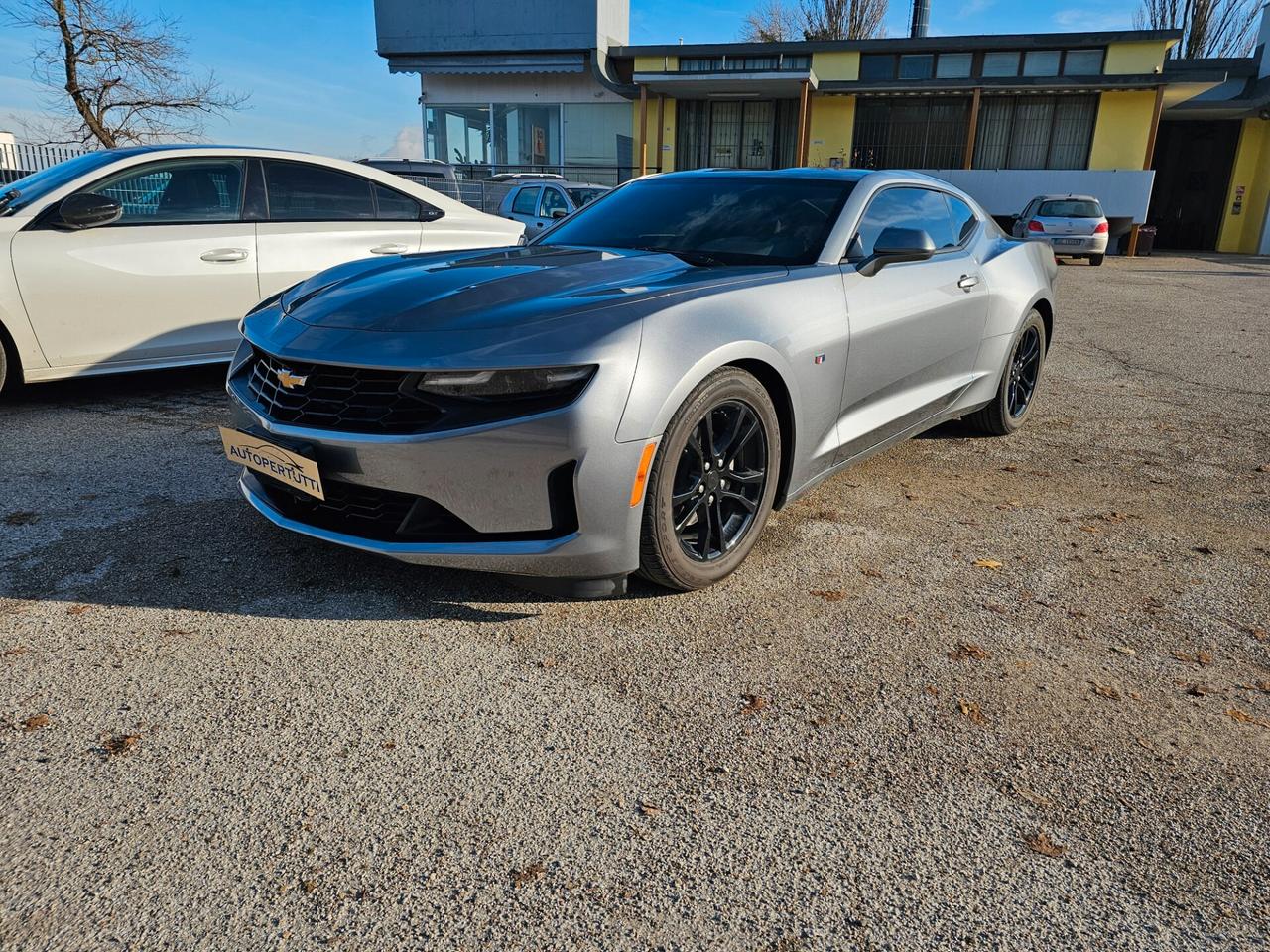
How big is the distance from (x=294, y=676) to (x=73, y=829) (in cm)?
68

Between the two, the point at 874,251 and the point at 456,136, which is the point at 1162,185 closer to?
the point at 456,136

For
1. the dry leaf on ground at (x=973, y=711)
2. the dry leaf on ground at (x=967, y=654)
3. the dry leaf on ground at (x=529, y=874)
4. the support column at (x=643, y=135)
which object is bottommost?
the dry leaf on ground at (x=967, y=654)

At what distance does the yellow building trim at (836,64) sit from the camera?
26.2 m

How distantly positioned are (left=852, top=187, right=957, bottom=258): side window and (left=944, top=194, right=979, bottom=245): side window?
0.05 metres

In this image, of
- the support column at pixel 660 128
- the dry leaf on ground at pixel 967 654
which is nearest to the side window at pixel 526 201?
the dry leaf on ground at pixel 967 654

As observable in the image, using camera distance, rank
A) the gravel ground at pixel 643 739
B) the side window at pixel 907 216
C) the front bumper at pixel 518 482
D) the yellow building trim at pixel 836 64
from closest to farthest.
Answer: the gravel ground at pixel 643 739 → the front bumper at pixel 518 482 → the side window at pixel 907 216 → the yellow building trim at pixel 836 64

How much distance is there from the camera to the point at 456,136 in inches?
1172

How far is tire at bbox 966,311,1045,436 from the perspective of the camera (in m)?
5.09

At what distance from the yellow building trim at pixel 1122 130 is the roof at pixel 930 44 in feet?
4.94

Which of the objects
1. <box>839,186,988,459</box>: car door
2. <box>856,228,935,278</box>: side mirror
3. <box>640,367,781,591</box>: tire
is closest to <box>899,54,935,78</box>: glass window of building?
<box>839,186,988,459</box>: car door

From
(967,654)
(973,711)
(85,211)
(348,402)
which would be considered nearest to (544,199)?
(85,211)

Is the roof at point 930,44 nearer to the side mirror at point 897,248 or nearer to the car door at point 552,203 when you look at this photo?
the car door at point 552,203

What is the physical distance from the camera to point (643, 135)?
26.0 m

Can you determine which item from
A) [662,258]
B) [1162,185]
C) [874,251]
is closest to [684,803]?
[662,258]
